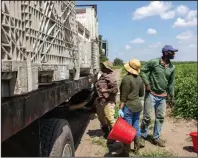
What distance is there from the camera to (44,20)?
8.70ft

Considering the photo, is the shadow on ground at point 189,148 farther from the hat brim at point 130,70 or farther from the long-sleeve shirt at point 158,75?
the hat brim at point 130,70

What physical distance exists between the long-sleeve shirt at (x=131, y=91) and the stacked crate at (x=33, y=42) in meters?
2.11

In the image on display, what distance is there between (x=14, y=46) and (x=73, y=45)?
6.67 ft

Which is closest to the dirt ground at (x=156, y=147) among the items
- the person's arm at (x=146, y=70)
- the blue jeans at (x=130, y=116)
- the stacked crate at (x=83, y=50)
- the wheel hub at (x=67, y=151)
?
the blue jeans at (x=130, y=116)

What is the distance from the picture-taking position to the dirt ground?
5963 millimetres

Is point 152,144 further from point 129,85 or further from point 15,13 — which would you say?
point 15,13

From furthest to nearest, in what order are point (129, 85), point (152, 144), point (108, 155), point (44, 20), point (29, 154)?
1. point (152, 144)
2. point (108, 155)
3. point (129, 85)
4. point (29, 154)
5. point (44, 20)

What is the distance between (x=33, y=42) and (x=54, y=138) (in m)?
1.21

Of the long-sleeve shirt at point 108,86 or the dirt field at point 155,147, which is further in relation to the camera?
the long-sleeve shirt at point 108,86

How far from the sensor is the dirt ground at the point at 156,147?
596 cm

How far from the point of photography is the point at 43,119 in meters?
3.47

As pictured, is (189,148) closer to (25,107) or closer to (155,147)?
(155,147)

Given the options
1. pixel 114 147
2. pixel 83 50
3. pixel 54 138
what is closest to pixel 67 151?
pixel 54 138

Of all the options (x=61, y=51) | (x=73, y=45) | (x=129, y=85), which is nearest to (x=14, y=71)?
(x=61, y=51)
